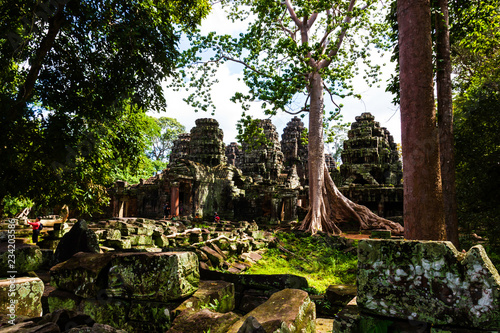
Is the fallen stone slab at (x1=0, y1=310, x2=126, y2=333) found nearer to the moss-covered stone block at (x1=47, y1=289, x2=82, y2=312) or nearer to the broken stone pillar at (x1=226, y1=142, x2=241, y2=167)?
the moss-covered stone block at (x1=47, y1=289, x2=82, y2=312)

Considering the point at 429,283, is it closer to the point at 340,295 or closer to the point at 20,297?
the point at 340,295

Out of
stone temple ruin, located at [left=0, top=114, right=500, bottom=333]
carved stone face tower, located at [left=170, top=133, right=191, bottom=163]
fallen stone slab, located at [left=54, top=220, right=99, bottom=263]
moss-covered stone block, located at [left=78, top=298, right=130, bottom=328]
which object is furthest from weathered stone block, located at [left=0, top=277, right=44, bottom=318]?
carved stone face tower, located at [left=170, top=133, right=191, bottom=163]

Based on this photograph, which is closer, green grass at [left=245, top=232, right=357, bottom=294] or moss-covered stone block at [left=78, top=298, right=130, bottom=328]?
moss-covered stone block at [left=78, top=298, right=130, bottom=328]

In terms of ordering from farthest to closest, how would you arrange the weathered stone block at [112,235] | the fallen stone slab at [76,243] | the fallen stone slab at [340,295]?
1. the weathered stone block at [112,235]
2. the fallen stone slab at [76,243]
3. the fallen stone slab at [340,295]

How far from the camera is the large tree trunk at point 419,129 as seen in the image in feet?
12.2

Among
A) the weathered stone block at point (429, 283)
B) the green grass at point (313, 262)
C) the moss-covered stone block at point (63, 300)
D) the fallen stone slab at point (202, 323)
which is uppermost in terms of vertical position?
the weathered stone block at point (429, 283)

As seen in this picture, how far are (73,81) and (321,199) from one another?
1115 centimetres

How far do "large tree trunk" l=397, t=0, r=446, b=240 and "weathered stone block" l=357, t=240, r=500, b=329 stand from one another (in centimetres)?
240

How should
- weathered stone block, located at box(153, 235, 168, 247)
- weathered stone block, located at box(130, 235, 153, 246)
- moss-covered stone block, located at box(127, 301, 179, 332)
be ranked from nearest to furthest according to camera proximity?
1. moss-covered stone block, located at box(127, 301, 179, 332)
2. weathered stone block, located at box(130, 235, 153, 246)
3. weathered stone block, located at box(153, 235, 168, 247)

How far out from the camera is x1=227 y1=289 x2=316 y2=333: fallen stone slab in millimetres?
1705

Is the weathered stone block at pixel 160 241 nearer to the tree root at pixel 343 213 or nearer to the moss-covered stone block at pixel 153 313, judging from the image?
the moss-covered stone block at pixel 153 313

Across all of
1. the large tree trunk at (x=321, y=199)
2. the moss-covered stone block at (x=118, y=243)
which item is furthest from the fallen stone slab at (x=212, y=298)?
the large tree trunk at (x=321, y=199)

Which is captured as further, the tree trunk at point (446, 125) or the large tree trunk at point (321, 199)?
the large tree trunk at point (321, 199)

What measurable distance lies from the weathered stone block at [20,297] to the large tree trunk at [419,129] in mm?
4182
